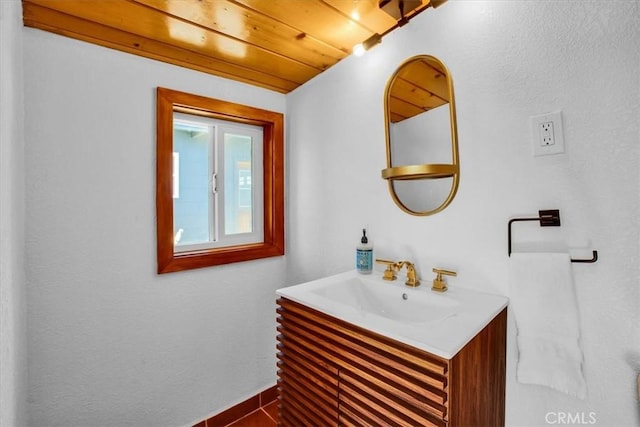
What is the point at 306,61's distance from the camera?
5.03ft

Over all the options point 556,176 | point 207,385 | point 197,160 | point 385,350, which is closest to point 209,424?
point 207,385

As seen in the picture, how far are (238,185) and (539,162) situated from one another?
61.7 inches

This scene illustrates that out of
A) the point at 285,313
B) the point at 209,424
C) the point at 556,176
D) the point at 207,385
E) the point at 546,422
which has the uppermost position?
the point at 556,176

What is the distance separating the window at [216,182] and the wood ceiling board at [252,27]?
0.40 m

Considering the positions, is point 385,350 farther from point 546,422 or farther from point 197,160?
point 197,160

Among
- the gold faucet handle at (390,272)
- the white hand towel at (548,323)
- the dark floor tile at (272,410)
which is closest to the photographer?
the white hand towel at (548,323)

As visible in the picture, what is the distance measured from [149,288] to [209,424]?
2.74 ft

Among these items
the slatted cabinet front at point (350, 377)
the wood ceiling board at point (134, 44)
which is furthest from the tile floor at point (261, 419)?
the wood ceiling board at point (134, 44)

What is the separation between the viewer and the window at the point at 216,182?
1.44 m

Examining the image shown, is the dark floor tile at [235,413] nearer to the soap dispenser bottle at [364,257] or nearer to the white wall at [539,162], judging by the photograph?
the soap dispenser bottle at [364,257]

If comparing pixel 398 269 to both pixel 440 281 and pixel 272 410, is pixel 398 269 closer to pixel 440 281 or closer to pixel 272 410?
pixel 440 281

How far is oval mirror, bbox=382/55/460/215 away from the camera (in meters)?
1.11

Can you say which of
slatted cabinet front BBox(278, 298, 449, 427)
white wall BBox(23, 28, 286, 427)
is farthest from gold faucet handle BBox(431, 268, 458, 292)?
white wall BBox(23, 28, 286, 427)

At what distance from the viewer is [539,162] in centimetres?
91
